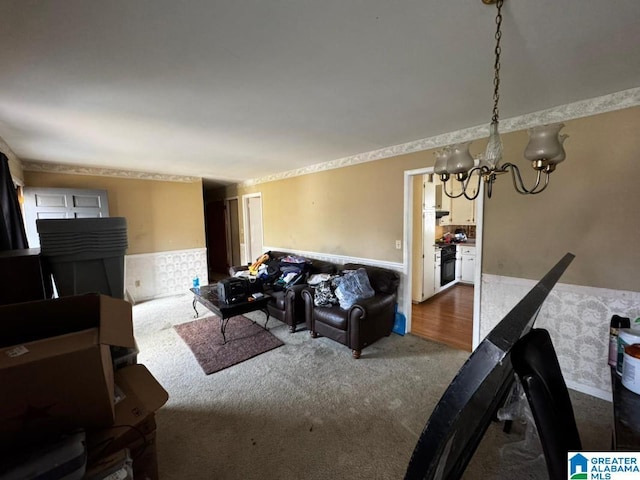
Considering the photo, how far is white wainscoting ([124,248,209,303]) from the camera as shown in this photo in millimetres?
4840

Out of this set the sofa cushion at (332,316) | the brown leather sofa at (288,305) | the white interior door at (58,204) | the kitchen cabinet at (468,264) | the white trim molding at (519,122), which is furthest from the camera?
the kitchen cabinet at (468,264)

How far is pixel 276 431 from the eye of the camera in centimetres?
188

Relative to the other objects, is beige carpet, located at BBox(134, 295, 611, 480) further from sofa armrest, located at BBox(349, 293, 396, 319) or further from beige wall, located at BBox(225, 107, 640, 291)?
beige wall, located at BBox(225, 107, 640, 291)

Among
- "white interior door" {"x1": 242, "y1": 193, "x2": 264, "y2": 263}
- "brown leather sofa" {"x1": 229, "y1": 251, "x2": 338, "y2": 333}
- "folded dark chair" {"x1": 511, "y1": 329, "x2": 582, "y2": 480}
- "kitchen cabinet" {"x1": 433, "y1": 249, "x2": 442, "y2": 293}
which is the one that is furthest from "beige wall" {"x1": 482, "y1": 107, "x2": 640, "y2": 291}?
"white interior door" {"x1": 242, "y1": 193, "x2": 264, "y2": 263}

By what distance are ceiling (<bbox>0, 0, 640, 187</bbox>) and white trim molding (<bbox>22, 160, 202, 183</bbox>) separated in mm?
1670

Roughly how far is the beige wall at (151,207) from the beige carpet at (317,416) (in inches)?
105

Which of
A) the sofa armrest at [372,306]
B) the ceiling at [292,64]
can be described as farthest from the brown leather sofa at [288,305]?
the ceiling at [292,64]

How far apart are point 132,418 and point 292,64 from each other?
77.5 inches

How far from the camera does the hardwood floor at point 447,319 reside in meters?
3.21

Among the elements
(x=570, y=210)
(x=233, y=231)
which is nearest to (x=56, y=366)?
(x=570, y=210)

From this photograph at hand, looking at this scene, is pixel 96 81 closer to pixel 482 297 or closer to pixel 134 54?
pixel 134 54

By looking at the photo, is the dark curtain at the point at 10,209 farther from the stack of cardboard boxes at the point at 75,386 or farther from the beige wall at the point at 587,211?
the beige wall at the point at 587,211

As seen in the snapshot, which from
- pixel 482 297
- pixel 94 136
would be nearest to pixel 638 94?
pixel 482 297

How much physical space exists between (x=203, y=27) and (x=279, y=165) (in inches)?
129
